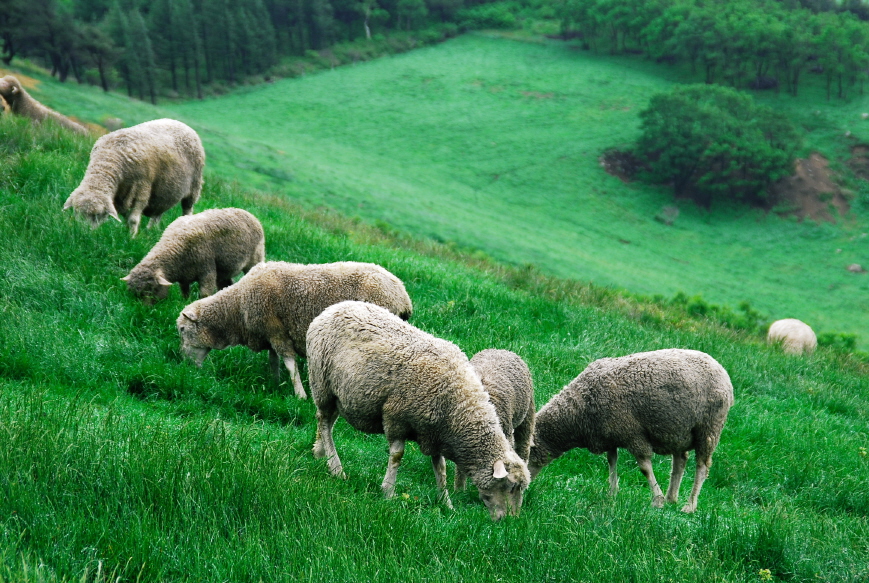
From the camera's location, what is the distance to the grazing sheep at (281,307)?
28.8 feet

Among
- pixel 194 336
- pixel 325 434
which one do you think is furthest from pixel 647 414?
pixel 194 336

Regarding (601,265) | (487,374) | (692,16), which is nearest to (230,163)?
(601,265)

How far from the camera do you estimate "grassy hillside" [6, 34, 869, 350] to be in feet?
121

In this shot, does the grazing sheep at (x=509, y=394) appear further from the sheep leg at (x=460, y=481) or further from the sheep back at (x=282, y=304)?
the sheep back at (x=282, y=304)

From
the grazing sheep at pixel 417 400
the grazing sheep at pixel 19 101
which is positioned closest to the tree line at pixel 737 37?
the grazing sheep at pixel 19 101

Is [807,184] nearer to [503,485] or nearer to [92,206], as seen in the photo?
[92,206]

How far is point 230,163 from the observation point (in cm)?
3356

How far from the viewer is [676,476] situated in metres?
8.09

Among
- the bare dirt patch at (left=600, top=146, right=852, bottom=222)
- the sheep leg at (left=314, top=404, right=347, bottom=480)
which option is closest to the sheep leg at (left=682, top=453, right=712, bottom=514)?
the sheep leg at (left=314, top=404, right=347, bottom=480)

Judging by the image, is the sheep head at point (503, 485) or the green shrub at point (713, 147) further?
the green shrub at point (713, 147)

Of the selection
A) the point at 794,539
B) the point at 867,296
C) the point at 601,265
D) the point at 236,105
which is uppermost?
the point at 794,539

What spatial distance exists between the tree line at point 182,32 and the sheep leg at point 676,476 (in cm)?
4968

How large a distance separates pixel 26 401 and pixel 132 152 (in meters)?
7.48

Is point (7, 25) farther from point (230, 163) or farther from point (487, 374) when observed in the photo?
point (487, 374)
